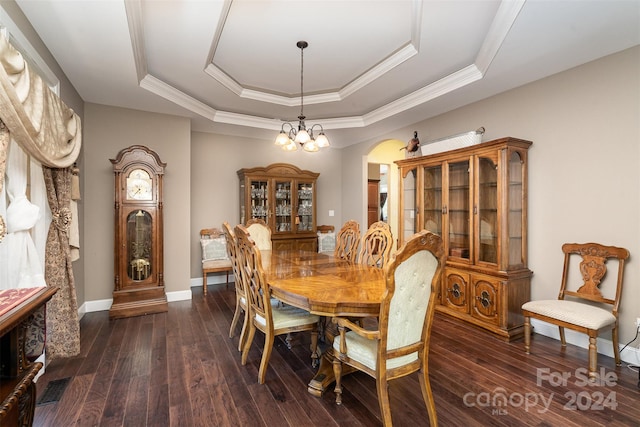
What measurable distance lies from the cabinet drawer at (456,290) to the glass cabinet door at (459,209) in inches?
8.7

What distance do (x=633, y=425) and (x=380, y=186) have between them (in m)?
5.99

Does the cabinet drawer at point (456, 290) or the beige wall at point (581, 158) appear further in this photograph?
the cabinet drawer at point (456, 290)

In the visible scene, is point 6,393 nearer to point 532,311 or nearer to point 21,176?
point 21,176

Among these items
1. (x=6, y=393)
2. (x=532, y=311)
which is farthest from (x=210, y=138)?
(x=532, y=311)

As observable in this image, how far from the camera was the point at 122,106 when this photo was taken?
389cm

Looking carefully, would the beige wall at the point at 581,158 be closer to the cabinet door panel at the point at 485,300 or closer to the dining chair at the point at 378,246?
the cabinet door panel at the point at 485,300

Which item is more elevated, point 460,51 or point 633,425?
point 460,51

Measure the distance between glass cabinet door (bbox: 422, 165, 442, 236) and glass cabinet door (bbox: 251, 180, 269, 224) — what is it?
258 centimetres

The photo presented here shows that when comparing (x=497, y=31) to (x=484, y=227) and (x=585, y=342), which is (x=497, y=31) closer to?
(x=484, y=227)

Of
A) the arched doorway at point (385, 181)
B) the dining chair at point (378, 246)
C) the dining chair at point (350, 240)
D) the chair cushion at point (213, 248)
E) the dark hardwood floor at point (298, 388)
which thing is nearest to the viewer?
the dark hardwood floor at point (298, 388)

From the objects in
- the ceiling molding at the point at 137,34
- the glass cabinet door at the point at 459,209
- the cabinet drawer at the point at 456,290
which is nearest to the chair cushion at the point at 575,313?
the cabinet drawer at the point at 456,290

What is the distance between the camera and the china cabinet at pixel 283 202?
512 cm

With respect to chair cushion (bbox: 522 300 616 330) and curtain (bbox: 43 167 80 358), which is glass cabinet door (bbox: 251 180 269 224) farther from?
chair cushion (bbox: 522 300 616 330)

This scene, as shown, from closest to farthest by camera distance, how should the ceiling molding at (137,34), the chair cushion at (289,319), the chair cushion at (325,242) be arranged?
the ceiling molding at (137,34), the chair cushion at (289,319), the chair cushion at (325,242)
